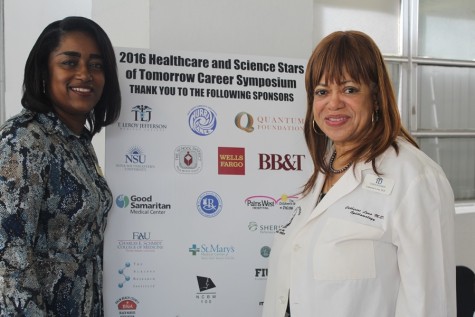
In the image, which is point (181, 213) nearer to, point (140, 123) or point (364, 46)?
point (140, 123)

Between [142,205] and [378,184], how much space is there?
1244mm

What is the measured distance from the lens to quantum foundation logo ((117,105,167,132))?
2.42 meters

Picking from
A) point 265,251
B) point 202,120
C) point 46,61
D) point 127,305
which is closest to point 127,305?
point 127,305

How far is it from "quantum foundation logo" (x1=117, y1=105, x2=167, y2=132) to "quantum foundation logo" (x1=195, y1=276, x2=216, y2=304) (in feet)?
2.50

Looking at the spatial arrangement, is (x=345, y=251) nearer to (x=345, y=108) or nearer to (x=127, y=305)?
(x=345, y=108)

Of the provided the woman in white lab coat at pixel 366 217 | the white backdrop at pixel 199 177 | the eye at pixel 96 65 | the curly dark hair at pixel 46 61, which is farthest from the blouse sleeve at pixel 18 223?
the woman in white lab coat at pixel 366 217

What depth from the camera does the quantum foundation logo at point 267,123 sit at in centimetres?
256

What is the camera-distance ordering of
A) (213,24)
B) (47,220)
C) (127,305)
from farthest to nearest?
1. (213,24)
2. (127,305)
3. (47,220)

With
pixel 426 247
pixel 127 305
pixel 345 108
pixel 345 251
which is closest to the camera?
pixel 426 247

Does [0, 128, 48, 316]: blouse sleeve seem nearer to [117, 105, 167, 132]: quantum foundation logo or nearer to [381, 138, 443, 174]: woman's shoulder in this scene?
[117, 105, 167, 132]: quantum foundation logo

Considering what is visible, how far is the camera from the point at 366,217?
5.10ft

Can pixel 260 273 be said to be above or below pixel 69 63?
below

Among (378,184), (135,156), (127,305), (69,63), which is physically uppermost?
(69,63)

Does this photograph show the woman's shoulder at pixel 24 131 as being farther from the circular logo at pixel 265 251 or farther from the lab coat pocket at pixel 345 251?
the circular logo at pixel 265 251
